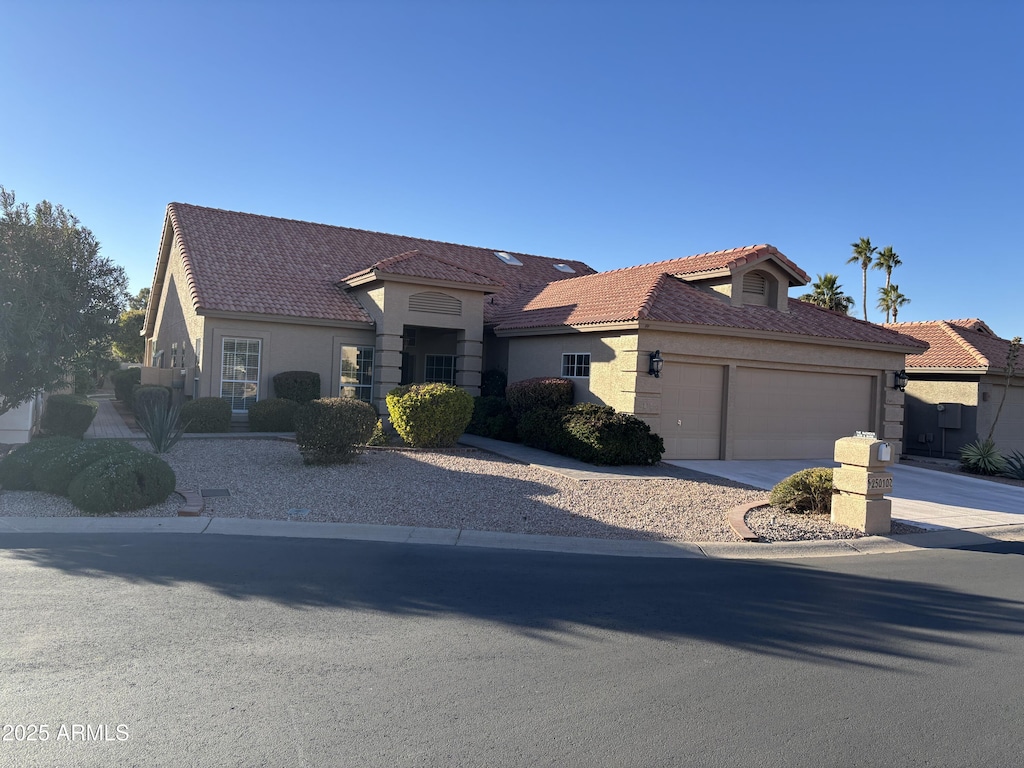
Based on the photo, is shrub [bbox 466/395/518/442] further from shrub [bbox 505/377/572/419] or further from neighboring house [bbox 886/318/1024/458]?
neighboring house [bbox 886/318/1024/458]

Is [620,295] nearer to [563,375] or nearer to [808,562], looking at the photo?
[563,375]

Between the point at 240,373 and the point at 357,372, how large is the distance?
3.05 meters

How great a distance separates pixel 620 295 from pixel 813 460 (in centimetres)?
621

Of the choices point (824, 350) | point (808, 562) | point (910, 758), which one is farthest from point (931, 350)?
point (910, 758)

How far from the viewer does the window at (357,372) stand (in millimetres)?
21125

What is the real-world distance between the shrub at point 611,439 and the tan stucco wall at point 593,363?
36.7 inches

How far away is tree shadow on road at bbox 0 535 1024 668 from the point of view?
632 cm


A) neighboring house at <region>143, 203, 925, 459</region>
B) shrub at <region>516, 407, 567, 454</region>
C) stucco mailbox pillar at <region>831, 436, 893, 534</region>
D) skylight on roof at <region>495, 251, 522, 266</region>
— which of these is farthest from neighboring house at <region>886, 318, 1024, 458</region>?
stucco mailbox pillar at <region>831, 436, 893, 534</region>

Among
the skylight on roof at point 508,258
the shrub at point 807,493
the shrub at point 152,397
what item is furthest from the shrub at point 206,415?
the skylight on roof at point 508,258

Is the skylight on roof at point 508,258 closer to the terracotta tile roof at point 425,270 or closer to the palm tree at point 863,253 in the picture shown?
the terracotta tile roof at point 425,270

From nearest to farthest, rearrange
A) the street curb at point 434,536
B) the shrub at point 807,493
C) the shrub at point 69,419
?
1. the street curb at point 434,536
2. the shrub at point 807,493
3. the shrub at point 69,419

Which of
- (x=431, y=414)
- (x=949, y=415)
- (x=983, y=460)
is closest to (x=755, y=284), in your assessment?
(x=983, y=460)

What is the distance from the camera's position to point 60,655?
5234mm

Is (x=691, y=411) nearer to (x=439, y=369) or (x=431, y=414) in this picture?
(x=431, y=414)
